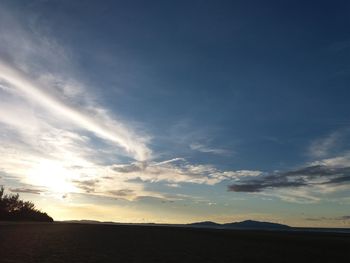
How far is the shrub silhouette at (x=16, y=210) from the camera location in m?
111

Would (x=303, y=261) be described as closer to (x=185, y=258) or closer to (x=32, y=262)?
(x=185, y=258)

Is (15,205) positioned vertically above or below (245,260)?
above

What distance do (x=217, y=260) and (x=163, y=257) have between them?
4.07 m

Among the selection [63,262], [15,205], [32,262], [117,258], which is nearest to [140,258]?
[117,258]

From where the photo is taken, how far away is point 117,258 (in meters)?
28.3

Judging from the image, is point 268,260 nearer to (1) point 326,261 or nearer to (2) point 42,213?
(1) point 326,261

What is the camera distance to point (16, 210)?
394 feet

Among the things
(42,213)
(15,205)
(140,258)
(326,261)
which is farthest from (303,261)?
(42,213)

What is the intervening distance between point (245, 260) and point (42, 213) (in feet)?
420

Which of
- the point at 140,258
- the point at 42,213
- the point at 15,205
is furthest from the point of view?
the point at 42,213

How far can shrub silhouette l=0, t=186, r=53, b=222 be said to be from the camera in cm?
11100

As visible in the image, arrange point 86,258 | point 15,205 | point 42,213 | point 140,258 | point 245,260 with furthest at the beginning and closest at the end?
point 42,213
point 15,205
point 245,260
point 140,258
point 86,258

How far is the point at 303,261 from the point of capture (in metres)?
32.8

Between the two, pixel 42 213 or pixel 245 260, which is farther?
pixel 42 213
